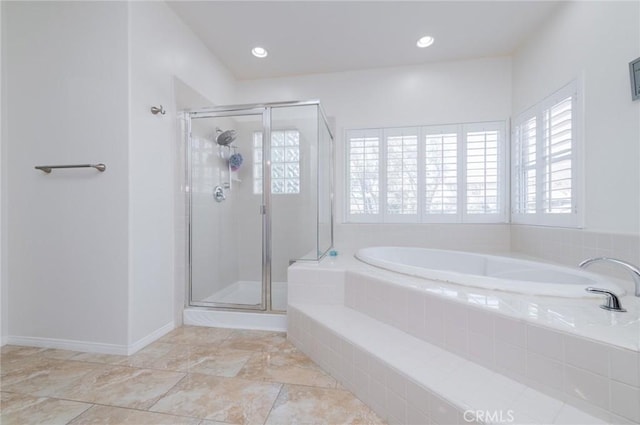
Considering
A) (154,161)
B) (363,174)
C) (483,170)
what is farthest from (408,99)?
(154,161)

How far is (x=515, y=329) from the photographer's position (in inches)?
41.1

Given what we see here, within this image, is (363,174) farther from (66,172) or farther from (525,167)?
(66,172)

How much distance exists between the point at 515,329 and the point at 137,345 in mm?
2154

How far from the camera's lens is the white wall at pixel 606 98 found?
5.09 ft

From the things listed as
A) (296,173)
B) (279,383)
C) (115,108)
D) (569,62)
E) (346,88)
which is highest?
(346,88)

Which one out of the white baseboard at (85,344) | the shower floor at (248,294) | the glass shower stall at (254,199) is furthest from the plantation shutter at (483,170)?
the white baseboard at (85,344)

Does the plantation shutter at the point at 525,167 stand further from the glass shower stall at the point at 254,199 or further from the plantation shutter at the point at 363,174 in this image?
the glass shower stall at the point at 254,199

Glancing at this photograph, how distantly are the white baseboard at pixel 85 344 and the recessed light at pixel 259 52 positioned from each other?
2601 mm

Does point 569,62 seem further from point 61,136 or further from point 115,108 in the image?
point 61,136

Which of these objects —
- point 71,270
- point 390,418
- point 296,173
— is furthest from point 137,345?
point 296,173

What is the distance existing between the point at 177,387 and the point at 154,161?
147cm

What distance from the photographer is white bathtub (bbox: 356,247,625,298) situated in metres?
1.28

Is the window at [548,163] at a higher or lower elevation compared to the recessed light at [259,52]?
lower

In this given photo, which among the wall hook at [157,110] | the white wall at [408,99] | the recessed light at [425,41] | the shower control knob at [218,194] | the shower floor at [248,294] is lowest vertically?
the shower floor at [248,294]
